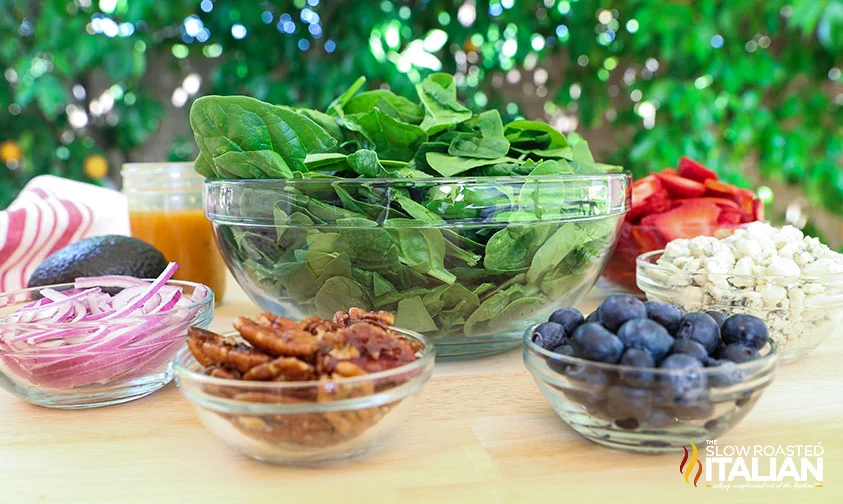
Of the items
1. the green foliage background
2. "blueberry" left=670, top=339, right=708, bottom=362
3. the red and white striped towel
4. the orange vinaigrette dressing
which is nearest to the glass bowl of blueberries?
"blueberry" left=670, top=339, right=708, bottom=362

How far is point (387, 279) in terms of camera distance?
28.2 inches

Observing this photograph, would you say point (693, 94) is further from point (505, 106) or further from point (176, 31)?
point (176, 31)

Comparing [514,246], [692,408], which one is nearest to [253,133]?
[514,246]

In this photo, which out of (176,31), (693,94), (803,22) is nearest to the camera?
(803,22)

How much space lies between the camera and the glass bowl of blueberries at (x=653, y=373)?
1.61ft

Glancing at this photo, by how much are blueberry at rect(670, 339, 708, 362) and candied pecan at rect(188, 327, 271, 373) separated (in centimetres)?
32

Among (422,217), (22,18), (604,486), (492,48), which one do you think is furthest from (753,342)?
(22,18)

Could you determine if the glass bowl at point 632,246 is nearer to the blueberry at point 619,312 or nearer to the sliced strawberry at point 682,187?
the sliced strawberry at point 682,187

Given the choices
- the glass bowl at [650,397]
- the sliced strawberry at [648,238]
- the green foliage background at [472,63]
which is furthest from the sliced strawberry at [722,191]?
the green foliage background at [472,63]

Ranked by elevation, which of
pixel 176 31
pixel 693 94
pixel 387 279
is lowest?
pixel 387 279

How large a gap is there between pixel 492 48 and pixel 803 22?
98cm

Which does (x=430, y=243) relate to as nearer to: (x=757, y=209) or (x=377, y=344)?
(x=377, y=344)

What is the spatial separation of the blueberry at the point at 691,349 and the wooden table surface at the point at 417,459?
9 cm

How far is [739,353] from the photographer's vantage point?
521 millimetres
